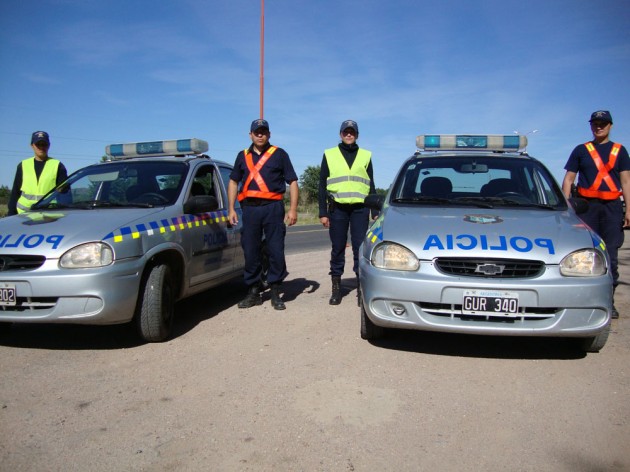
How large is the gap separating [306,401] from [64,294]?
75.6 inches

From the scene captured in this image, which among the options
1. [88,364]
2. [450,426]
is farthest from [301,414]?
[88,364]

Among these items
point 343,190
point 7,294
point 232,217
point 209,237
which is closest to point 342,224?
point 343,190

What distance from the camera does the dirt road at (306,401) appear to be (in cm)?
243

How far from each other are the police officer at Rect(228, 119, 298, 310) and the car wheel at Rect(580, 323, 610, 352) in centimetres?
278

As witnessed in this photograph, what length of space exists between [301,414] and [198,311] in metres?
2.84

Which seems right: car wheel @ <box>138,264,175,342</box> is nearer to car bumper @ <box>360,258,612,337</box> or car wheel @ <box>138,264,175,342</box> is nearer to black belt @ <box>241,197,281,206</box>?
black belt @ <box>241,197,281,206</box>

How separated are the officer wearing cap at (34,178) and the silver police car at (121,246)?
748mm

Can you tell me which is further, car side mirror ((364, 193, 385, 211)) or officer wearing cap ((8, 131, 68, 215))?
officer wearing cap ((8, 131, 68, 215))

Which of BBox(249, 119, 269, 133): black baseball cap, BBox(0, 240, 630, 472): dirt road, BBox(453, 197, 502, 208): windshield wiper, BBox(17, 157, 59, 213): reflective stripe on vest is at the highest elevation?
BBox(249, 119, 269, 133): black baseball cap

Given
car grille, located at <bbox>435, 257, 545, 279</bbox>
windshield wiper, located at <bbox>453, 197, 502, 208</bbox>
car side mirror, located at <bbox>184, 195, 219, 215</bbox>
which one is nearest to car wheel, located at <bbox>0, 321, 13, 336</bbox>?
car side mirror, located at <bbox>184, 195, 219, 215</bbox>

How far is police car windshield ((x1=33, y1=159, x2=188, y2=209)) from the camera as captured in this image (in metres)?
4.80

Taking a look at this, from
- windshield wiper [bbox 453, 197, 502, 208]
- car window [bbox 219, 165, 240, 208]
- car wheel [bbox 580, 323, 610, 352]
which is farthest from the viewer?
car window [bbox 219, 165, 240, 208]

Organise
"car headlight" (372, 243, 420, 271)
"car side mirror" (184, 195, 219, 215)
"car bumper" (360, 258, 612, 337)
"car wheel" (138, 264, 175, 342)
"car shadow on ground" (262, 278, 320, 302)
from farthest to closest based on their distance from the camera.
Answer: "car shadow on ground" (262, 278, 320, 302) → "car side mirror" (184, 195, 219, 215) → "car wheel" (138, 264, 175, 342) → "car headlight" (372, 243, 420, 271) → "car bumper" (360, 258, 612, 337)

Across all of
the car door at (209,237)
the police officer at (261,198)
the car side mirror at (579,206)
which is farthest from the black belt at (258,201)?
the car side mirror at (579,206)
